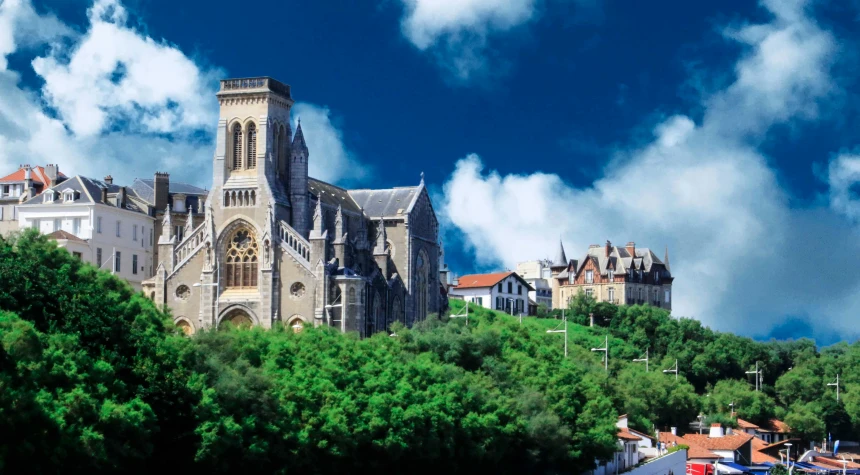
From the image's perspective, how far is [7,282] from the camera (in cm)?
4934

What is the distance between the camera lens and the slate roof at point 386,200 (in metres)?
105

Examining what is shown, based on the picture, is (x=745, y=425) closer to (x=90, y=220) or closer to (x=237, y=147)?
(x=237, y=147)

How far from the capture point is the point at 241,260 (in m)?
91.6

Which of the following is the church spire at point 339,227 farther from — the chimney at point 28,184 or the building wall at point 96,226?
the chimney at point 28,184

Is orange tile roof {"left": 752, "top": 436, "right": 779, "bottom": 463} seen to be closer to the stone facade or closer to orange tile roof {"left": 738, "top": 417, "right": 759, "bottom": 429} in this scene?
orange tile roof {"left": 738, "top": 417, "right": 759, "bottom": 429}

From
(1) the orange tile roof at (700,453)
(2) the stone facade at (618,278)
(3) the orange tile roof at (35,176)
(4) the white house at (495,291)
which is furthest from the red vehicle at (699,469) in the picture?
(2) the stone facade at (618,278)

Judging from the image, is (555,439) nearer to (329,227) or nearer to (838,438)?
(329,227)

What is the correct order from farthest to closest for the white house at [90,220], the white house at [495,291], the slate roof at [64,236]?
the white house at [495,291] → the white house at [90,220] → the slate roof at [64,236]

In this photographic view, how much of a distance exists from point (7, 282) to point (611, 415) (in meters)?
39.9

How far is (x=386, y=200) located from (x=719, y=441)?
31.5 m

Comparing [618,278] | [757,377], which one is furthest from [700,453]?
[618,278]

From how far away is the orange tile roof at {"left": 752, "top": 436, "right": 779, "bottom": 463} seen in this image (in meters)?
99.8

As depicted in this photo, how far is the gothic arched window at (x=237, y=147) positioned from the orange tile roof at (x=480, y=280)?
51866mm

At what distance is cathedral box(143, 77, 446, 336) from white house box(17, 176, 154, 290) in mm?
3440
